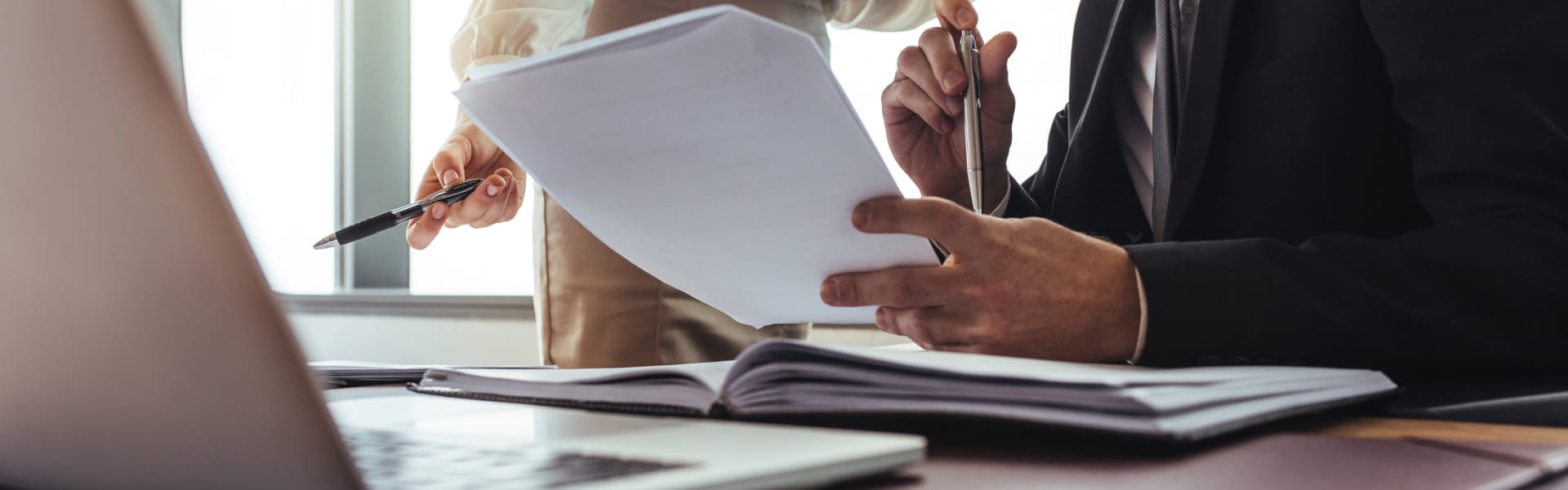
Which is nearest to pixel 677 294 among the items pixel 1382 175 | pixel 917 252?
pixel 917 252

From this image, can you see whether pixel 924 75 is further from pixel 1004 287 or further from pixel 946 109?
pixel 1004 287

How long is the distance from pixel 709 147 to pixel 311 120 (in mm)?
3027

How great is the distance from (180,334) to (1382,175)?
0.81 metres

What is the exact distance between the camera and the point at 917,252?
0.58 m

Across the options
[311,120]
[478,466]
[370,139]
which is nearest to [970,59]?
[478,466]

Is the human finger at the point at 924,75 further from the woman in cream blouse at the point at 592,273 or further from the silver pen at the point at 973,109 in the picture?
the woman in cream blouse at the point at 592,273

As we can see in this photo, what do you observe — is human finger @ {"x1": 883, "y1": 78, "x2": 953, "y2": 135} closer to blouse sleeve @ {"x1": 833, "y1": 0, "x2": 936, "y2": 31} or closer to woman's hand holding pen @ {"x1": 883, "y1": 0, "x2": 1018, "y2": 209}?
woman's hand holding pen @ {"x1": 883, "y1": 0, "x2": 1018, "y2": 209}

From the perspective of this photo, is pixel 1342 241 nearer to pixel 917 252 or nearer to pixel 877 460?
pixel 917 252

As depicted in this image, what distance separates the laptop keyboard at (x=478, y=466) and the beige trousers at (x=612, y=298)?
0.89 m

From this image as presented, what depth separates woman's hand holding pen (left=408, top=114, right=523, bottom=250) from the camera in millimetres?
1036

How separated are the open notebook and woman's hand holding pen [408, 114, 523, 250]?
0.63 metres

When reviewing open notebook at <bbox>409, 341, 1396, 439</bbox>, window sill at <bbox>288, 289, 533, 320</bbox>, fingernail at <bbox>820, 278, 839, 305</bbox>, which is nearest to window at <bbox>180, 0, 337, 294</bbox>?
window sill at <bbox>288, 289, 533, 320</bbox>

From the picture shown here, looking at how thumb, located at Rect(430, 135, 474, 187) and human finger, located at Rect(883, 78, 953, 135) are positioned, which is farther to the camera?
thumb, located at Rect(430, 135, 474, 187)

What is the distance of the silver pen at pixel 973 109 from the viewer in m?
0.84
